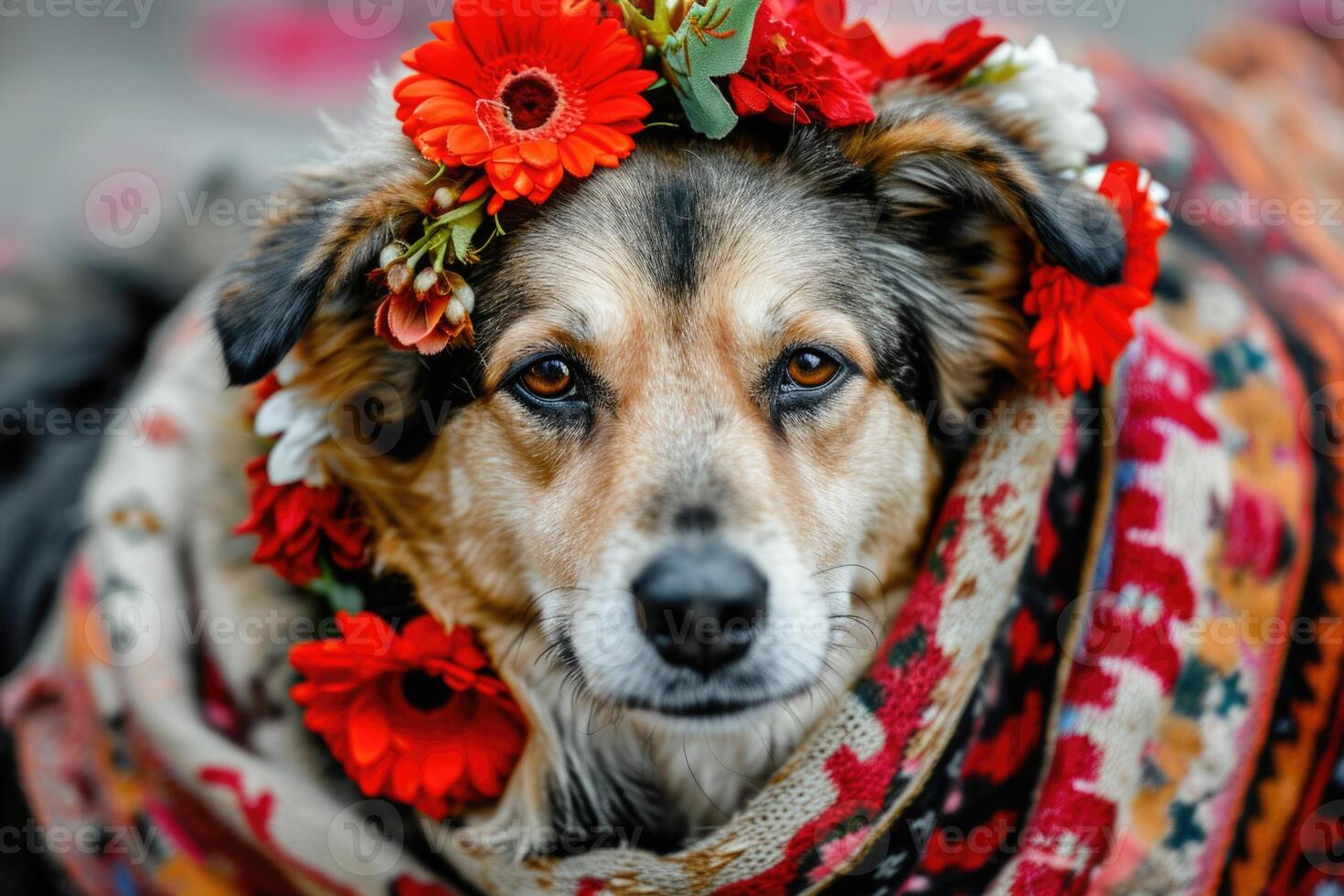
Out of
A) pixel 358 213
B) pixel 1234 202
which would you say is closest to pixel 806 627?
pixel 358 213

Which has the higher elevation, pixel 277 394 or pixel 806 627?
pixel 277 394

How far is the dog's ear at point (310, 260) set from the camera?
6.07 ft

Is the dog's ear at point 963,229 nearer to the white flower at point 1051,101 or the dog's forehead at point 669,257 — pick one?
the white flower at point 1051,101

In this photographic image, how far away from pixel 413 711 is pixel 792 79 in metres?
1.41

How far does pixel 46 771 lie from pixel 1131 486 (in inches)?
103

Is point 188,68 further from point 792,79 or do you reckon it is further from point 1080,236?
point 1080,236

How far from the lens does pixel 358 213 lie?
1944 millimetres

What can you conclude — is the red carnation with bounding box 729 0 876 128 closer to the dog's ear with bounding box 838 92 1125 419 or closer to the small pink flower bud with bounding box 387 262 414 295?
the dog's ear with bounding box 838 92 1125 419

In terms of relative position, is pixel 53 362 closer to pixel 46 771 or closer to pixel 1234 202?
pixel 46 771

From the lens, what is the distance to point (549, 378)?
2012mm

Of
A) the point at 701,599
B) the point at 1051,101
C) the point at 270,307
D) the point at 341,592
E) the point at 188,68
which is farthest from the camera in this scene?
the point at 188,68

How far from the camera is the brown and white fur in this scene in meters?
1.88

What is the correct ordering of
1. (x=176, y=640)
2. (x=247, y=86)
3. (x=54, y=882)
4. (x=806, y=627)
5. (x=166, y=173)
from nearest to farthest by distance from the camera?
(x=806, y=627) → (x=176, y=640) → (x=54, y=882) → (x=166, y=173) → (x=247, y=86)

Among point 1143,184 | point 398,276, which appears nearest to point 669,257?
point 398,276
